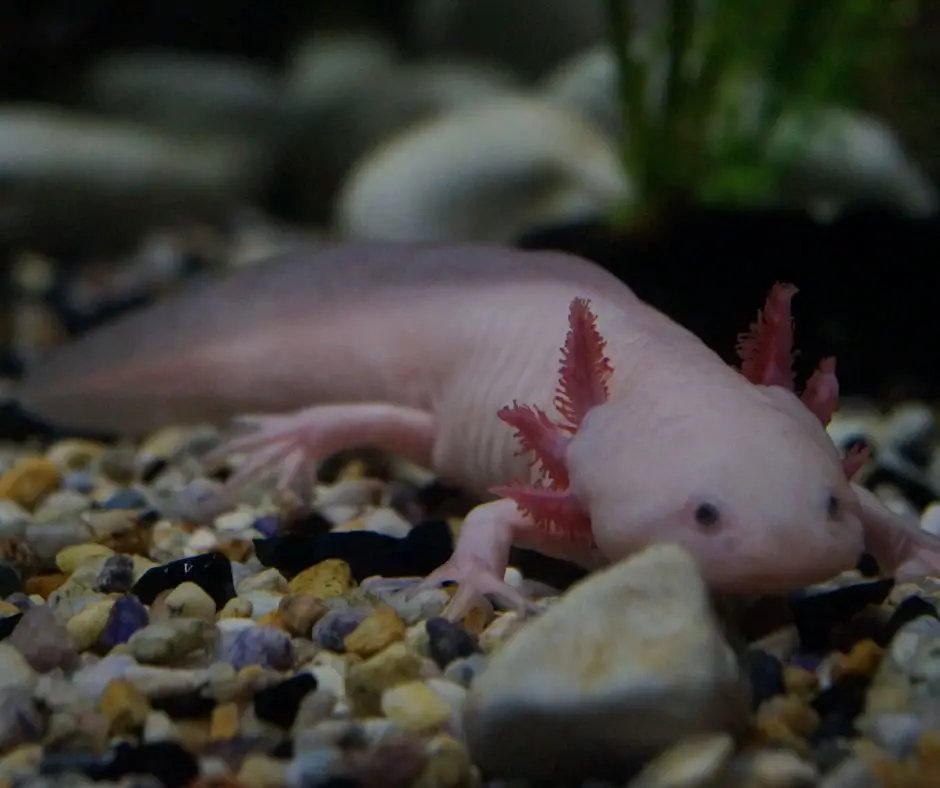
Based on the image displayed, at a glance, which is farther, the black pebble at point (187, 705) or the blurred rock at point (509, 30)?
the blurred rock at point (509, 30)

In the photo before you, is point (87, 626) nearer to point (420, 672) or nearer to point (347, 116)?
point (420, 672)

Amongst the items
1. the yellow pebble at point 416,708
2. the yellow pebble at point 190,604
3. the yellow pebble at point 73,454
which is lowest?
the yellow pebble at point 73,454

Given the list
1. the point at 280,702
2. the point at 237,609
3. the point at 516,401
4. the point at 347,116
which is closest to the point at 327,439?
the point at 516,401

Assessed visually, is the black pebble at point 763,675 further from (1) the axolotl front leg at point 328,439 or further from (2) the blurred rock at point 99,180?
(2) the blurred rock at point 99,180

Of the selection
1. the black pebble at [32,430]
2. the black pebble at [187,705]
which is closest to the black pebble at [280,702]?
the black pebble at [187,705]

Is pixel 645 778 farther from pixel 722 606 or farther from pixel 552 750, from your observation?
pixel 722 606

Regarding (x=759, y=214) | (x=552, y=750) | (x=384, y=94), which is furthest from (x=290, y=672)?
(x=384, y=94)
